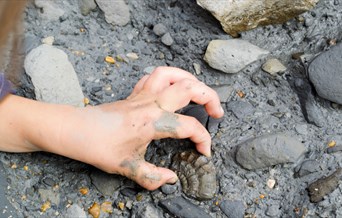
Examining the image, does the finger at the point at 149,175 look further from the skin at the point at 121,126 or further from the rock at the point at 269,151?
the rock at the point at 269,151

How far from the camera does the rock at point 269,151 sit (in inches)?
59.0

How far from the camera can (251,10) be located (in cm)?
161

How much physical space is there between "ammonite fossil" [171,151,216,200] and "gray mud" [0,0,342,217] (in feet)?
0.08

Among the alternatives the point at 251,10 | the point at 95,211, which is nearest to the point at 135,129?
the point at 95,211

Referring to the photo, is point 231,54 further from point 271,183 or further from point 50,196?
point 50,196

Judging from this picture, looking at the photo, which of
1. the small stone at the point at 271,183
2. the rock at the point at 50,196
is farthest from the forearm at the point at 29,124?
the small stone at the point at 271,183

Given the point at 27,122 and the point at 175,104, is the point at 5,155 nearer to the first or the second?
the point at 27,122

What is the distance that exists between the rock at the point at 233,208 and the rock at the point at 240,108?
24 cm

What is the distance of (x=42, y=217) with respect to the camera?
154 cm

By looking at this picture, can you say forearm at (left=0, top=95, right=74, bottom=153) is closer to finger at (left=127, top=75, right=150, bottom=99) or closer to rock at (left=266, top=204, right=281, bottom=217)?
finger at (left=127, top=75, right=150, bottom=99)

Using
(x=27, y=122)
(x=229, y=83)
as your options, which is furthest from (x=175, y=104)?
(x=27, y=122)

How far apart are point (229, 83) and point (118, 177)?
15.6 inches

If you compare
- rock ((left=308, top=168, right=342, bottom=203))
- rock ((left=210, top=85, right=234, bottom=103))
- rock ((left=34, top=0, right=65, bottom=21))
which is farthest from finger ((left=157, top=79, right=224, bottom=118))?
rock ((left=34, top=0, right=65, bottom=21))

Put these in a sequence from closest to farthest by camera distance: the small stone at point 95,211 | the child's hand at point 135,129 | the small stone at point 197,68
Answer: the child's hand at point 135,129 → the small stone at point 95,211 → the small stone at point 197,68
